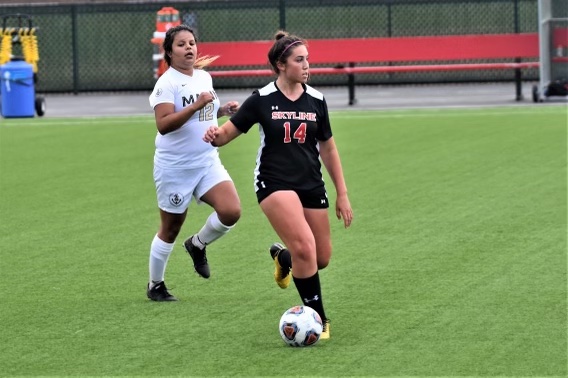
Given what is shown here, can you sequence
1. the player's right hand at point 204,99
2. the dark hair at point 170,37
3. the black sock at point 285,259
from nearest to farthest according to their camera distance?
the player's right hand at point 204,99, the black sock at point 285,259, the dark hair at point 170,37

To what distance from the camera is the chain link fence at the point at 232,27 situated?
31.3 meters

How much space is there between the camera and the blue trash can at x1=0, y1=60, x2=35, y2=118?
2483cm

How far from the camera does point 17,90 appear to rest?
2489 cm

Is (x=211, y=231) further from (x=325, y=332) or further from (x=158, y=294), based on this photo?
(x=325, y=332)

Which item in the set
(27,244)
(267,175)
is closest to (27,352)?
(267,175)

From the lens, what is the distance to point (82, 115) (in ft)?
84.2

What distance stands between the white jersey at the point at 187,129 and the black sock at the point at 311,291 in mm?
1478

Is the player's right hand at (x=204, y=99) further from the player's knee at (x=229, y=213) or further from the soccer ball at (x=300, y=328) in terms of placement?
the soccer ball at (x=300, y=328)

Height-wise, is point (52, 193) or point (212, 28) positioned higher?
point (212, 28)

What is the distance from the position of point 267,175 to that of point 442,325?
1.41 metres

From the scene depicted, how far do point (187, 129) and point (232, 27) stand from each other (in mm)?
23742

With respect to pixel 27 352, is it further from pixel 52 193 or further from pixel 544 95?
pixel 544 95

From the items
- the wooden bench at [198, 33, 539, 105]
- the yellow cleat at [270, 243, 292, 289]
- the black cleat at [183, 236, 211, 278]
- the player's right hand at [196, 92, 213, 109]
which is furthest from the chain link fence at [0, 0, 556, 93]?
the player's right hand at [196, 92, 213, 109]

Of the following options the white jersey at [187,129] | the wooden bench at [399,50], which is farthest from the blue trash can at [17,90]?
the white jersey at [187,129]
